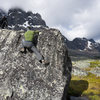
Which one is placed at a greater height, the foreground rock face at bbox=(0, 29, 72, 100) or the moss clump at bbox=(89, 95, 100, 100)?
the foreground rock face at bbox=(0, 29, 72, 100)

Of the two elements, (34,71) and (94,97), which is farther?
(94,97)

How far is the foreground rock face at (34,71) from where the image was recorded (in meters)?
15.2

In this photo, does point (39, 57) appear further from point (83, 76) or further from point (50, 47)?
point (83, 76)

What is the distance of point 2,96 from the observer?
48.8 feet

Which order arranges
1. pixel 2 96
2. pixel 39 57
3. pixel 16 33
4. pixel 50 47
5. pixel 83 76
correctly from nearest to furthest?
pixel 2 96
pixel 39 57
pixel 50 47
pixel 16 33
pixel 83 76

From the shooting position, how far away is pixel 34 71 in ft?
54.3

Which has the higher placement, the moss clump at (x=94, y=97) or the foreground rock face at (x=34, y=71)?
the foreground rock face at (x=34, y=71)

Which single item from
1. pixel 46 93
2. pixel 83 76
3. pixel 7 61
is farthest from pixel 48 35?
pixel 83 76

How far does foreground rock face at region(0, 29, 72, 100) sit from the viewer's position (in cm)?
1516

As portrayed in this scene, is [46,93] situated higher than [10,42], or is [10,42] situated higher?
[10,42]

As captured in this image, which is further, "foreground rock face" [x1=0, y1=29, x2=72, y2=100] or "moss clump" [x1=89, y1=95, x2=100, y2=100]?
"moss clump" [x1=89, y1=95, x2=100, y2=100]

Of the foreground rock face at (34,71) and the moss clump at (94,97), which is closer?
the foreground rock face at (34,71)

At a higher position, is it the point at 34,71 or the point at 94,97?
the point at 34,71

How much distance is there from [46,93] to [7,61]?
6508 millimetres
